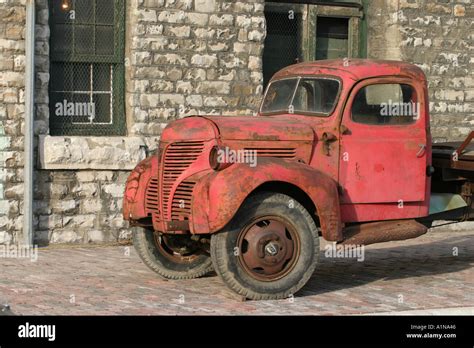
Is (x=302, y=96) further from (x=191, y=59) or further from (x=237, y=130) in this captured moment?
(x=191, y=59)

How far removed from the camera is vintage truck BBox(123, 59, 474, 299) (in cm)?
1002

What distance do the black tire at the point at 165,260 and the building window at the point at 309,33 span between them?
5.22m

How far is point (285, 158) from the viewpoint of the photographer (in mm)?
10594

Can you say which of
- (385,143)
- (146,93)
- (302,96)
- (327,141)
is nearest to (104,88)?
(146,93)

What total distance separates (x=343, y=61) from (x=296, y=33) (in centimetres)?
514

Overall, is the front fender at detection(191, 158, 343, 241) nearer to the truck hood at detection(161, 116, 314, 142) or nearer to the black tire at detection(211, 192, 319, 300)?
the black tire at detection(211, 192, 319, 300)

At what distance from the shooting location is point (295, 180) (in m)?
10.1

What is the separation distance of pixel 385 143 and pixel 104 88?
16.5 feet

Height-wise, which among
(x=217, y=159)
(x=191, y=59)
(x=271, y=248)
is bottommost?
(x=271, y=248)

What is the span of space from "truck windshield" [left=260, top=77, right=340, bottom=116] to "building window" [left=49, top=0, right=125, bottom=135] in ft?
11.6

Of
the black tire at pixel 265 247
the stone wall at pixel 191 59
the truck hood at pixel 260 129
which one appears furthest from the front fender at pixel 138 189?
the stone wall at pixel 191 59

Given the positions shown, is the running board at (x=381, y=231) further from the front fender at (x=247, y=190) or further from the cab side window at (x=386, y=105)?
the cab side window at (x=386, y=105)

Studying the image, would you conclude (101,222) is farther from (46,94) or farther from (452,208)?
(452,208)
